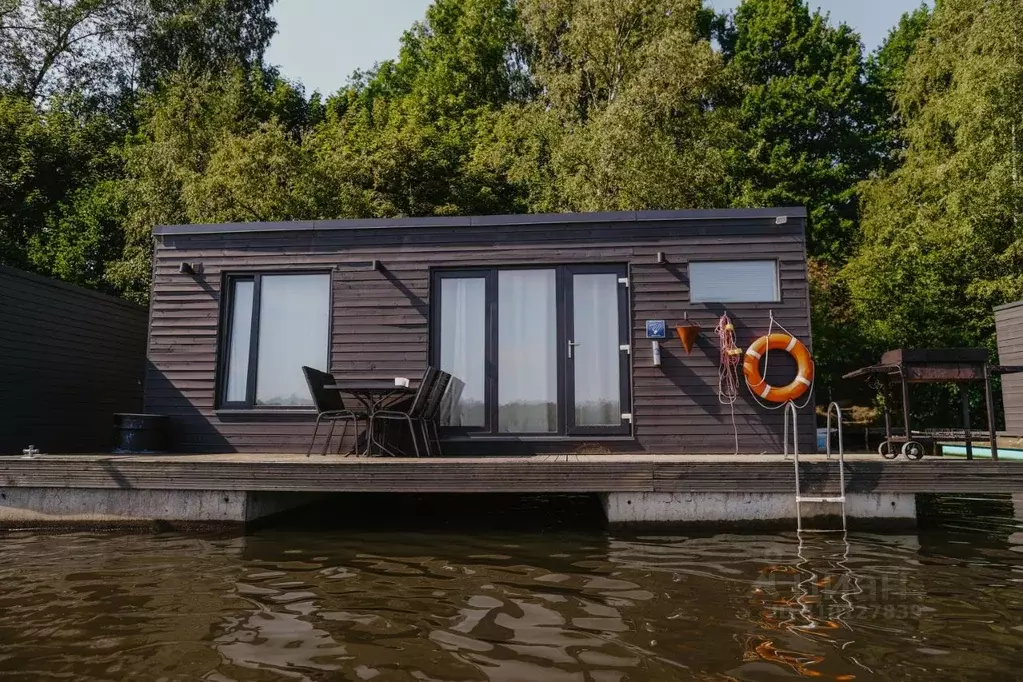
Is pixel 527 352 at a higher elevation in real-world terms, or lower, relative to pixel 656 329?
lower

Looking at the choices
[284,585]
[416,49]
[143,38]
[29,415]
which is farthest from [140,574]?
[416,49]

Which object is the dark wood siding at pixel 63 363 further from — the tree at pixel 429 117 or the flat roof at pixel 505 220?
the tree at pixel 429 117

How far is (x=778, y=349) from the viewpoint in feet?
17.6

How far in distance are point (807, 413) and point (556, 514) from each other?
2004 millimetres

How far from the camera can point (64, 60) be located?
1811cm

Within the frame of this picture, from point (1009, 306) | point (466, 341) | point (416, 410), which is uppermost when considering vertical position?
point (1009, 306)

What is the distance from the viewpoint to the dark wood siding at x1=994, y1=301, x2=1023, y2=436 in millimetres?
8758

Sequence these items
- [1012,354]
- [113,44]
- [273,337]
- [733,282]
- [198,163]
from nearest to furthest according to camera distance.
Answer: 1. [733,282]
2. [273,337]
3. [1012,354]
4. [198,163]
5. [113,44]

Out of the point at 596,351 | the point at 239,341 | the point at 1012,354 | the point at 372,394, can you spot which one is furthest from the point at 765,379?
the point at 1012,354

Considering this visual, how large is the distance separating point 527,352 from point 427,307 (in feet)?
2.92

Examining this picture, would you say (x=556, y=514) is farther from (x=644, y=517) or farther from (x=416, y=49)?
(x=416, y=49)

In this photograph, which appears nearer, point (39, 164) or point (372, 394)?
point (372, 394)

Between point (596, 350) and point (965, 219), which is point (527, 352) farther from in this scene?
point (965, 219)

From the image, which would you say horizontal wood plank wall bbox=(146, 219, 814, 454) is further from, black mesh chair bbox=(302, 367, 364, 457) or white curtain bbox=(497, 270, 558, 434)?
black mesh chair bbox=(302, 367, 364, 457)
